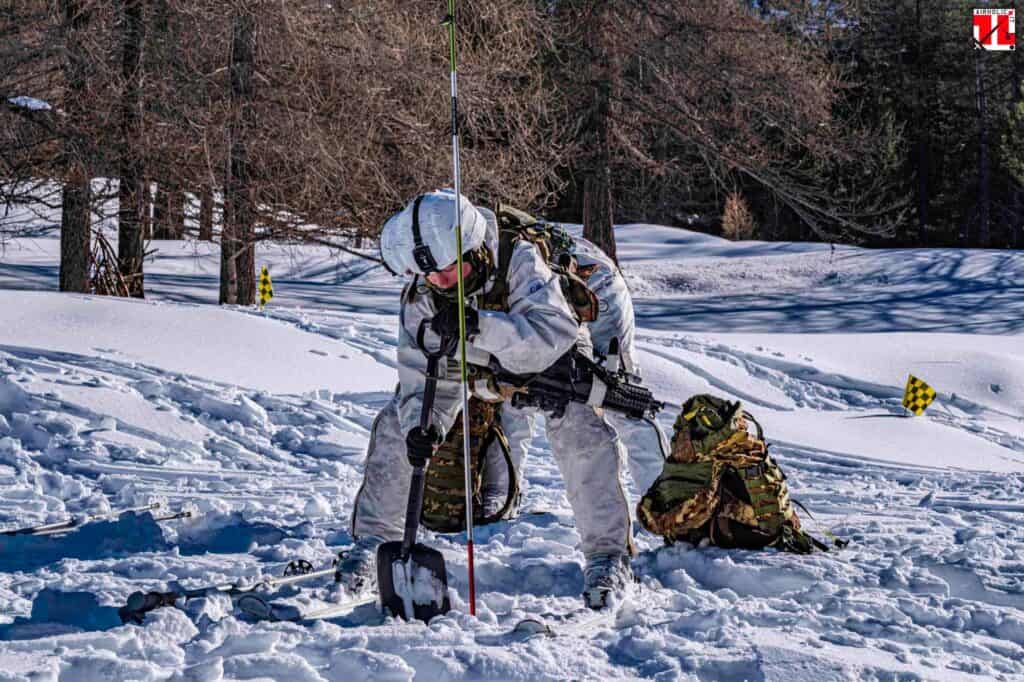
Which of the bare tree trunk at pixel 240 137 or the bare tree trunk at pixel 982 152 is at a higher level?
the bare tree trunk at pixel 982 152

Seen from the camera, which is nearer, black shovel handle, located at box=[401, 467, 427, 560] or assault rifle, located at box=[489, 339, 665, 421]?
black shovel handle, located at box=[401, 467, 427, 560]

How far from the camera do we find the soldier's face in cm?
470

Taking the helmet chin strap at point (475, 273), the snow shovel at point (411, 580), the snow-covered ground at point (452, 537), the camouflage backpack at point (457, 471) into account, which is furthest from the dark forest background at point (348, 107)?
the snow shovel at point (411, 580)

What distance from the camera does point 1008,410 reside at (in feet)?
39.5

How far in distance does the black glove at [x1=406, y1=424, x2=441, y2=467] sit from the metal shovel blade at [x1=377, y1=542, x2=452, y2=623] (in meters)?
0.37

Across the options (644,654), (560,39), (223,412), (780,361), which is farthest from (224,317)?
(560,39)

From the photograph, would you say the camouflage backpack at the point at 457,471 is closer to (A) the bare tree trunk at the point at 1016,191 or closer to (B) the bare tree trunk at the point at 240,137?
(B) the bare tree trunk at the point at 240,137

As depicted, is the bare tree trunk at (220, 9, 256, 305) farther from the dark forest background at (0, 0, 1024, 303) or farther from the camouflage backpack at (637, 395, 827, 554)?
the camouflage backpack at (637, 395, 827, 554)

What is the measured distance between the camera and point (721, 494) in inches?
225

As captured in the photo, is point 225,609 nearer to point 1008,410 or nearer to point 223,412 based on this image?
point 223,412

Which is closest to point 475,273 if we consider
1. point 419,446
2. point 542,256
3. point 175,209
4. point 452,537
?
point 542,256

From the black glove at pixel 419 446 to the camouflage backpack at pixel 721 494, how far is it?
1491 millimetres

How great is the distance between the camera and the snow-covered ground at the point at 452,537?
407 centimetres

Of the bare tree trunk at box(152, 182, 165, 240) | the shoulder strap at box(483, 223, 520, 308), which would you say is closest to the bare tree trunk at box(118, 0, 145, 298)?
the bare tree trunk at box(152, 182, 165, 240)
